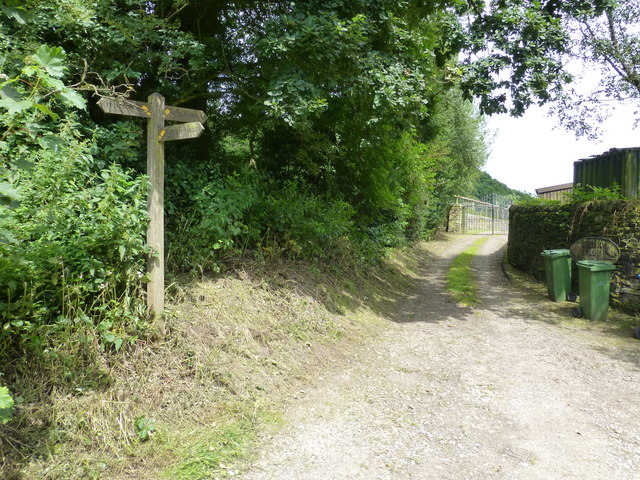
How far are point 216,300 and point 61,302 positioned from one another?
205 cm

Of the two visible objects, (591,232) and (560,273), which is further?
(560,273)

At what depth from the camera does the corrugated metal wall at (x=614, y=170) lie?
974cm

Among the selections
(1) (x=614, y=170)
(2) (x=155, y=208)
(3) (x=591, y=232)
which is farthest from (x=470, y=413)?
(1) (x=614, y=170)

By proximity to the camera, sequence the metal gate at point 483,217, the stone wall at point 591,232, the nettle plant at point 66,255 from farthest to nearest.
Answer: the metal gate at point 483,217 < the stone wall at point 591,232 < the nettle plant at point 66,255

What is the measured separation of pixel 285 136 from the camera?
9.88 meters

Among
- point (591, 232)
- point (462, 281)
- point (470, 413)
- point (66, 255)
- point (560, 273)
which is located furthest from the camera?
point (462, 281)

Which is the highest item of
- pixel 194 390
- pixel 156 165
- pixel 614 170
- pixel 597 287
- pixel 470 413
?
A: pixel 614 170

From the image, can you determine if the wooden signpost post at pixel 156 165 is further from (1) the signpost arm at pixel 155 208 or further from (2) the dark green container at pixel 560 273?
(2) the dark green container at pixel 560 273

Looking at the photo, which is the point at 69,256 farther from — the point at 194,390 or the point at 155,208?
the point at 194,390

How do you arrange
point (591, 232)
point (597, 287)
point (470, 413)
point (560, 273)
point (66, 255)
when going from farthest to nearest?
point (560, 273) < point (591, 232) < point (597, 287) < point (470, 413) < point (66, 255)

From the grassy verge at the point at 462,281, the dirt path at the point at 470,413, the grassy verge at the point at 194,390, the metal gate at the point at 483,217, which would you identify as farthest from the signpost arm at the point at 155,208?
the metal gate at the point at 483,217

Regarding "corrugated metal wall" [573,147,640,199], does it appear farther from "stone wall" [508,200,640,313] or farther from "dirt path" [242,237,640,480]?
"dirt path" [242,237,640,480]

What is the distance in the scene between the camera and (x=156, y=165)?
464cm

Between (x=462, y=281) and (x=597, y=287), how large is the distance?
193 inches
